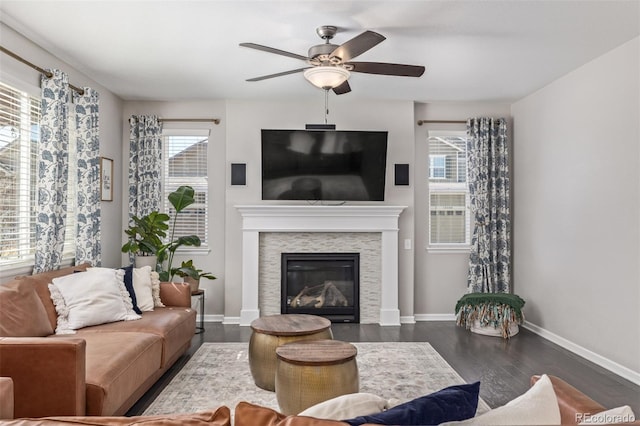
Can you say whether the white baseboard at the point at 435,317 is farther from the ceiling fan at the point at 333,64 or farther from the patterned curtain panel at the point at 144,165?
the patterned curtain panel at the point at 144,165

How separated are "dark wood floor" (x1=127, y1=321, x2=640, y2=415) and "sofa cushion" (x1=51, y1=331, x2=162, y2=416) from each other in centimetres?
30

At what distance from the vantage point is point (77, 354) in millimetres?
2357

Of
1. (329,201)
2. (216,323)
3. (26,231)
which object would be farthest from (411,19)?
(216,323)

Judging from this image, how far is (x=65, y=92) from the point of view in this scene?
4145 mm

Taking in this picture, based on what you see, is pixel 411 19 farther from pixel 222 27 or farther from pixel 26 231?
pixel 26 231

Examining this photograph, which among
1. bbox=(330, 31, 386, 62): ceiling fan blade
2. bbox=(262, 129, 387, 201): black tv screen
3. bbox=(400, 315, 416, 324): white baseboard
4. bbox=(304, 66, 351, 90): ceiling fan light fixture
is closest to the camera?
bbox=(330, 31, 386, 62): ceiling fan blade

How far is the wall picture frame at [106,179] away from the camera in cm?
520

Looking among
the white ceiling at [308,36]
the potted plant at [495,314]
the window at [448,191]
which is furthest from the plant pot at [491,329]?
the white ceiling at [308,36]

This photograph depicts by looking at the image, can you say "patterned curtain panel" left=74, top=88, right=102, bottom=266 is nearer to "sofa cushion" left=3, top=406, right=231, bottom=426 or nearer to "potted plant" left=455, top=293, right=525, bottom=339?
"sofa cushion" left=3, top=406, right=231, bottom=426

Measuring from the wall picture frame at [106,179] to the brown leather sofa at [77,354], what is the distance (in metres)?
1.50

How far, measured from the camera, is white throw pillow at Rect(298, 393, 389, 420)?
1.30 meters

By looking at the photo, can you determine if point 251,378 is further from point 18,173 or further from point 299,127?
point 299,127

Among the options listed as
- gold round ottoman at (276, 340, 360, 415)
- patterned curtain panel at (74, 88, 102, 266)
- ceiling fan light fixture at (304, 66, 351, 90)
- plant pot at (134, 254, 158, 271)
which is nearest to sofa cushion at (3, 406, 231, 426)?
gold round ottoman at (276, 340, 360, 415)

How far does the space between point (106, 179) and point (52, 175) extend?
4.80 feet
